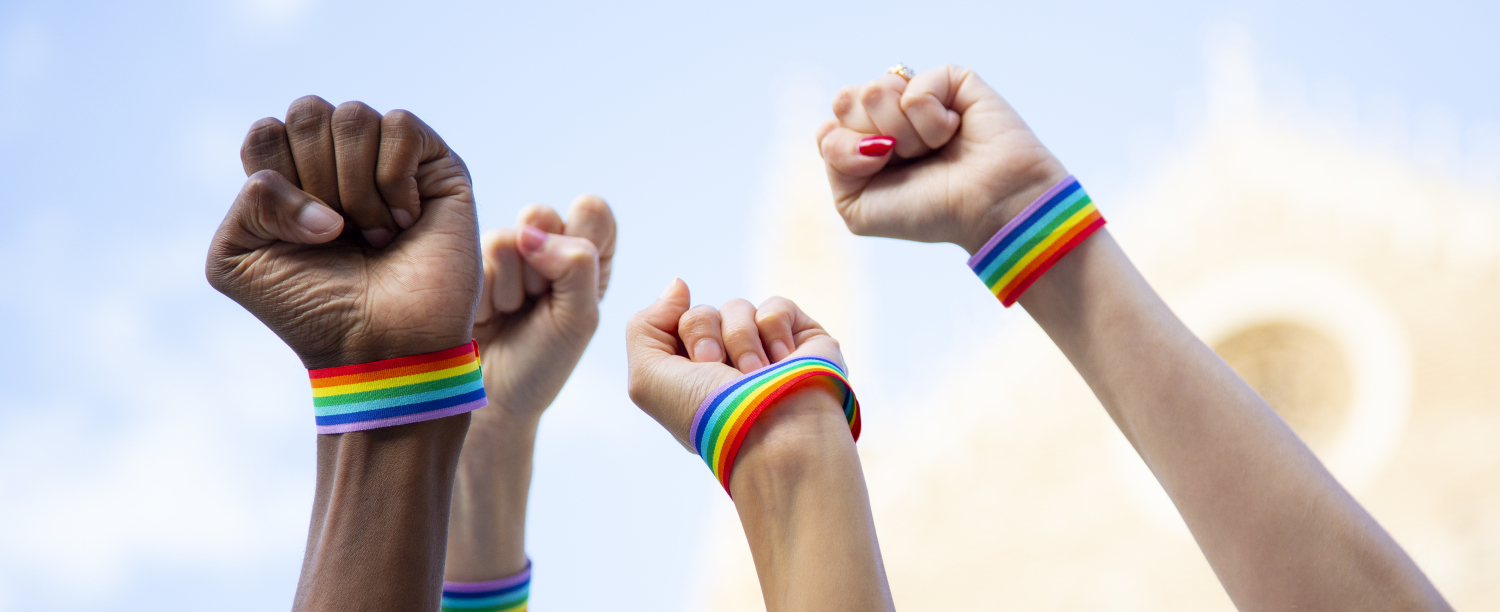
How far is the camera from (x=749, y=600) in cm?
967

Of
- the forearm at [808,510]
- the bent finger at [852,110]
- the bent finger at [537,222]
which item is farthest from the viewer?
the bent finger at [537,222]

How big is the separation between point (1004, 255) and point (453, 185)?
0.73 meters

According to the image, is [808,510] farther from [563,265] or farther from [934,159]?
[563,265]

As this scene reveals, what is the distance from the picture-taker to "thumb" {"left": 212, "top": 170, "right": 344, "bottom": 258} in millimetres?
1177

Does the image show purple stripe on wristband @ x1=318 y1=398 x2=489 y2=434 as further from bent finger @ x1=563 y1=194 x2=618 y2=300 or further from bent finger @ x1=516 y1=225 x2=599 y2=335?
bent finger @ x1=563 y1=194 x2=618 y2=300

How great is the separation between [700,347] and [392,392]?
37 cm

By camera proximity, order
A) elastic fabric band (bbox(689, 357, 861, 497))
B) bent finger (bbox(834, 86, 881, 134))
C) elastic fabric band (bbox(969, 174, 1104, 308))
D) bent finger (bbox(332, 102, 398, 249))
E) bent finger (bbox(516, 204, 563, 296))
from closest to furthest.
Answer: elastic fabric band (bbox(689, 357, 861, 497))
bent finger (bbox(332, 102, 398, 249))
elastic fabric band (bbox(969, 174, 1104, 308))
bent finger (bbox(834, 86, 881, 134))
bent finger (bbox(516, 204, 563, 296))

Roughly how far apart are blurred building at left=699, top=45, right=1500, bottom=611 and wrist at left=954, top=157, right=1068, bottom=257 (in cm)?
704

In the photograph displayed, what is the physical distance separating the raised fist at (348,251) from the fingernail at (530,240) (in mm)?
519

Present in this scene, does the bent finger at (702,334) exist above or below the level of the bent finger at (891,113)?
below

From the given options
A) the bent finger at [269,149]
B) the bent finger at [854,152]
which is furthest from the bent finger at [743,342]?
the bent finger at [269,149]

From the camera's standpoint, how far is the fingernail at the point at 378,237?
1.29 m

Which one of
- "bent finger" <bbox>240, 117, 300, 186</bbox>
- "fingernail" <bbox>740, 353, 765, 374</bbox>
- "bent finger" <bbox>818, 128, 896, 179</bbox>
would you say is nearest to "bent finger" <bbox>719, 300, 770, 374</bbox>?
"fingernail" <bbox>740, 353, 765, 374</bbox>

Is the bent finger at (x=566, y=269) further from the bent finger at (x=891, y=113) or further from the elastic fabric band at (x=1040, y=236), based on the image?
the elastic fabric band at (x=1040, y=236)
